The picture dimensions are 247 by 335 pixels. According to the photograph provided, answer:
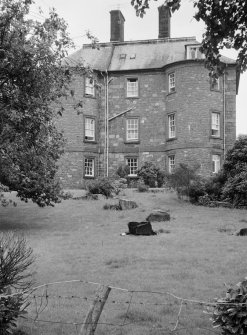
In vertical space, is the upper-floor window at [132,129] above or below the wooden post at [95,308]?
above

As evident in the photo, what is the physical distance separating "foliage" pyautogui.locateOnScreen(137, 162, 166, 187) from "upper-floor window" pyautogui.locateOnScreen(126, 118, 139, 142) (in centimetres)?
413

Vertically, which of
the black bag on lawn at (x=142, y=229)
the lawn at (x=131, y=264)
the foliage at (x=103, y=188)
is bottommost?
the lawn at (x=131, y=264)

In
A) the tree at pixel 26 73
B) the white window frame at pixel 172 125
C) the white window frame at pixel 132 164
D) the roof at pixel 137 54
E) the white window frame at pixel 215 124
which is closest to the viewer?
the tree at pixel 26 73

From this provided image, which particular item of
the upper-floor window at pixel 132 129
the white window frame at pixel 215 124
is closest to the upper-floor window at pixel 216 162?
the white window frame at pixel 215 124

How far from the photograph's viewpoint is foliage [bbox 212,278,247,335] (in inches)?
240

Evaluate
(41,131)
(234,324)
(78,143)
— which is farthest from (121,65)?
(234,324)

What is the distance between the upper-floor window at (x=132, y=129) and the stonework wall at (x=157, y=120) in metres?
0.30

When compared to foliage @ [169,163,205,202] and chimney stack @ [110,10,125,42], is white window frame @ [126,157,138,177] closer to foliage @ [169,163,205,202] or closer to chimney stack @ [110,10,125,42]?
chimney stack @ [110,10,125,42]

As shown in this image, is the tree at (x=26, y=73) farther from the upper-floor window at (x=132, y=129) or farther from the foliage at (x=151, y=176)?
the upper-floor window at (x=132, y=129)

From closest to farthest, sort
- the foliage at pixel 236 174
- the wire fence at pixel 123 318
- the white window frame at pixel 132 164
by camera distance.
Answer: the wire fence at pixel 123 318 → the foliage at pixel 236 174 → the white window frame at pixel 132 164

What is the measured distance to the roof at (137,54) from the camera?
3996cm

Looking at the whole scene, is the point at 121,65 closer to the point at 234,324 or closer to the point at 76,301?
the point at 76,301

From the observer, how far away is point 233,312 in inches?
241

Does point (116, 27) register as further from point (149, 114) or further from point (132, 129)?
point (132, 129)
